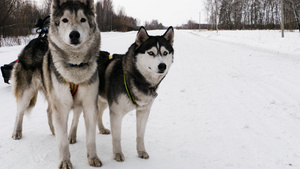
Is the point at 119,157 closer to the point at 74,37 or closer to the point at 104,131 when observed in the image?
the point at 104,131

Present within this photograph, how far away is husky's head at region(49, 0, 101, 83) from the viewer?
2.42 metres

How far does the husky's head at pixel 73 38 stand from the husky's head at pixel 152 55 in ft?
2.03

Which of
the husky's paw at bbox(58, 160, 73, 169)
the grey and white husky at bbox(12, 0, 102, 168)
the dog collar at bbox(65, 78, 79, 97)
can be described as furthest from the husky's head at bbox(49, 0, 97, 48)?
the husky's paw at bbox(58, 160, 73, 169)

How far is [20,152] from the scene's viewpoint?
9.80 feet

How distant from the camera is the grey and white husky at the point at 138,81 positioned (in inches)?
113

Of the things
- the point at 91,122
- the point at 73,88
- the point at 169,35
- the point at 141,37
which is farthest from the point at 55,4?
the point at 169,35

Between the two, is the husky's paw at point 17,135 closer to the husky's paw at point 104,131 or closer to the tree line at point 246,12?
the husky's paw at point 104,131

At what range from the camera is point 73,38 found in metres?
2.37

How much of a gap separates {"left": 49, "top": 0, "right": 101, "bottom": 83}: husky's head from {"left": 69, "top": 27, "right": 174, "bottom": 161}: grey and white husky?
1.52 feet

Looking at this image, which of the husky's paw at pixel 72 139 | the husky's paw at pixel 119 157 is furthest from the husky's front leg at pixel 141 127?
the husky's paw at pixel 72 139

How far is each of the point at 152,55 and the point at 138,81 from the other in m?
0.38

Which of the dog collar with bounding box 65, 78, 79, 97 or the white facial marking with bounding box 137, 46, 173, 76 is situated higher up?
the white facial marking with bounding box 137, 46, 173, 76

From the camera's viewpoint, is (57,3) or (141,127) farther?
(141,127)

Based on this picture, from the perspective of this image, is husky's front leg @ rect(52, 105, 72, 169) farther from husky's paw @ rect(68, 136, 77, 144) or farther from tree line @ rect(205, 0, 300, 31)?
tree line @ rect(205, 0, 300, 31)
